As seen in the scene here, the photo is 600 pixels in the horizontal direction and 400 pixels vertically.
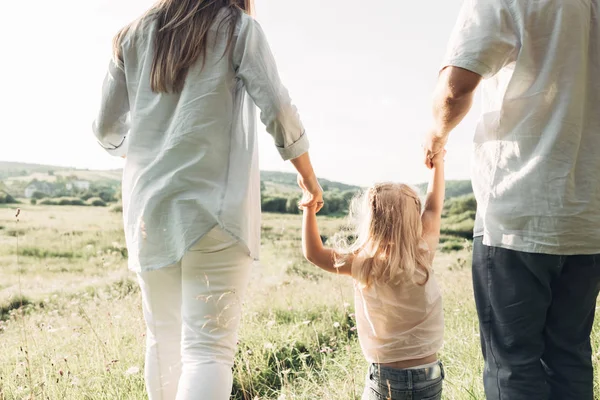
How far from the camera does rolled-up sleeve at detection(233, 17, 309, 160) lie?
Answer: 1732mm

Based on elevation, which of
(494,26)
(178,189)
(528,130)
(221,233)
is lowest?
(221,233)

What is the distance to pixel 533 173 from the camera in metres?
1.59

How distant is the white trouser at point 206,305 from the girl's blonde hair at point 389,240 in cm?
41

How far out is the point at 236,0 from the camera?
1.86 metres

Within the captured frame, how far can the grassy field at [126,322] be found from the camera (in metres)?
2.80

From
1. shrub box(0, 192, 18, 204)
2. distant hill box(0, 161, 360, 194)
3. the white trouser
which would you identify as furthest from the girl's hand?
shrub box(0, 192, 18, 204)

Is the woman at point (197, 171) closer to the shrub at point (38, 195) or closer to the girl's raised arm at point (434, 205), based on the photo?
the girl's raised arm at point (434, 205)

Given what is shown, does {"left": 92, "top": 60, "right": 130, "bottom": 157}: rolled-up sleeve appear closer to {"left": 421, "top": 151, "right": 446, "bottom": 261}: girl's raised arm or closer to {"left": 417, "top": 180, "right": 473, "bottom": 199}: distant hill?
{"left": 421, "top": 151, "right": 446, "bottom": 261}: girl's raised arm

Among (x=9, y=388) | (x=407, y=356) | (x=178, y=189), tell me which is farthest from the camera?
(x=9, y=388)

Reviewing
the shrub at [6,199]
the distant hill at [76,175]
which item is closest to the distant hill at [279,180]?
the distant hill at [76,175]

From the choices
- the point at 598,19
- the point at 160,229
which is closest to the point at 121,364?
the point at 160,229

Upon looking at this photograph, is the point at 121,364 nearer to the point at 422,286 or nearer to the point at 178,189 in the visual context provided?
the point at 178,189

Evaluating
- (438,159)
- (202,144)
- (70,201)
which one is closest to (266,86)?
(202,144)

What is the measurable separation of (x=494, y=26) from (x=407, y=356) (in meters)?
1.11
